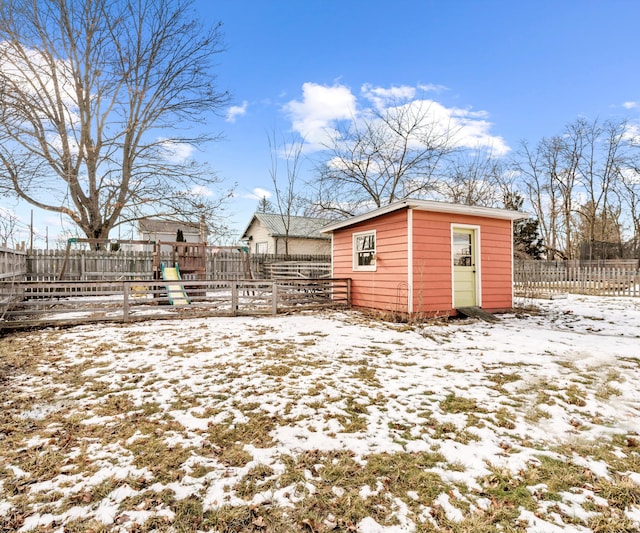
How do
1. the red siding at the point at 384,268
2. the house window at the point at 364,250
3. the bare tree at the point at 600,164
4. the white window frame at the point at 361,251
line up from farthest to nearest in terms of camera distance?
1. the bare tree at the point at 600,164
2. the house window at the point at 364,250
3. the white window frame at the point at 361,251
4. the red siding at the point at 384,268

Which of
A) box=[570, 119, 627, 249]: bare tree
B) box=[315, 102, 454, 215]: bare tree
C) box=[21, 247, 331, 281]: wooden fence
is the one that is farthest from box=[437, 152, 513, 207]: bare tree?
box=[21, 247, 331, 281]: wooden fence

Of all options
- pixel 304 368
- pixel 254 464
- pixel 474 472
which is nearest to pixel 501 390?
pixel 474 472

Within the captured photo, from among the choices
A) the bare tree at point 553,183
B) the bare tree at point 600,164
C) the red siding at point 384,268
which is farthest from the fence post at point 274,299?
the bare tree at point 600,164

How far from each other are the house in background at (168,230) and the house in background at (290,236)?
3.89 m

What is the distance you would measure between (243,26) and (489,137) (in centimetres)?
1513

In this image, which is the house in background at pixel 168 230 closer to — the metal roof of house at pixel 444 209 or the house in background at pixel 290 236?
the house in background at pixel 290 236

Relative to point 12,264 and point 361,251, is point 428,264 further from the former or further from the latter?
point 12,264

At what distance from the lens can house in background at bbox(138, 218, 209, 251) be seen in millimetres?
15594

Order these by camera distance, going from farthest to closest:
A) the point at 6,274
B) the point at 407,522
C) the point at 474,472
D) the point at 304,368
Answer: the point at 6,274 → the point at 304,368 → the point at 474,472 → the point at 407,522

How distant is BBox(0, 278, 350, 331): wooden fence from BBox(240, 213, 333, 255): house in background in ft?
36.4

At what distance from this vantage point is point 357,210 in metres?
19.2

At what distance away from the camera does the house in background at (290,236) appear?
2200 cm

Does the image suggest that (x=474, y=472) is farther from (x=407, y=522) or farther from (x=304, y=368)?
(x=304, y=368)

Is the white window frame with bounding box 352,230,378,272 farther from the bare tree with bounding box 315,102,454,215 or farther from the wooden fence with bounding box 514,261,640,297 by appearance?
the bare tree with bounding box 315,102,454,215
